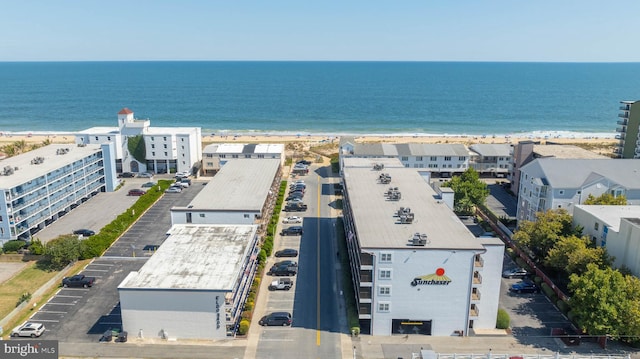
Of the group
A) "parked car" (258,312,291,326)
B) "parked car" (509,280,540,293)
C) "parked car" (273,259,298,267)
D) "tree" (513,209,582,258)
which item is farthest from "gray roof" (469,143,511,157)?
"parked car" (258,312,291,326)

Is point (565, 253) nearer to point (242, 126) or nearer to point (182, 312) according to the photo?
point (182, 312)

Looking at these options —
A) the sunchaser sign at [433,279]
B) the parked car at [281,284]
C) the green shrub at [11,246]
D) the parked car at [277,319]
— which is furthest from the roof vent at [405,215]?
the green shrub at [11,246]

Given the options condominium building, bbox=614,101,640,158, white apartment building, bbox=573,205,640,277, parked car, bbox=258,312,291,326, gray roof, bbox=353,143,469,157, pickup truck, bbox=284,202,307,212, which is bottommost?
parked car, bbox=258,312,291,326

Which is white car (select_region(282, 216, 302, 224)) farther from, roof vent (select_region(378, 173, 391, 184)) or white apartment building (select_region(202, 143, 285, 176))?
white apartment building (select_region(202, 143, 285, 176))

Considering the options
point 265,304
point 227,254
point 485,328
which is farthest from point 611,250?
point 227,254

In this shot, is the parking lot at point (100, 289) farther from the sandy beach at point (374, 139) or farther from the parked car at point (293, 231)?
the sandy beach at point (374, 139)

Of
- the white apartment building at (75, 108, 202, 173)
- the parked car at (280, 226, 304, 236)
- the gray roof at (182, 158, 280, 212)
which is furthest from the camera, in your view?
the white apartment building at (75, 108, 202, 173)

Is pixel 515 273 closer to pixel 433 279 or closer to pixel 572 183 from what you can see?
pixel 433 279
